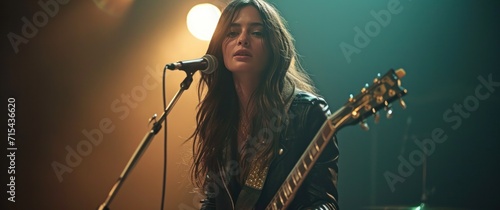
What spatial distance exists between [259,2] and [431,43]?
0.88 m

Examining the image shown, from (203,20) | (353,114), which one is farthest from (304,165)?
(203,20)

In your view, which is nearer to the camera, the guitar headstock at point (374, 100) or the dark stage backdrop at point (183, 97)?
the guitar headstock at point (374, 100)

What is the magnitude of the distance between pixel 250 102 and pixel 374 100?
806 mm

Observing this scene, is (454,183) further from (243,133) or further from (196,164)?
(196,164)

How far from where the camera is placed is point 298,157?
187 centimetres

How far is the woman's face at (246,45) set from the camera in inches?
77.0

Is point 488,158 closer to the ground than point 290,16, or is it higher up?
closer to the ground

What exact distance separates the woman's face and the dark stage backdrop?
569 mm

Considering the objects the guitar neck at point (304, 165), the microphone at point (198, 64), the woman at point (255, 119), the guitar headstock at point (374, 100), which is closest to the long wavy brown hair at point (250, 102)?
the woman at point (255, 119)

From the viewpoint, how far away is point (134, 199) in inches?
108

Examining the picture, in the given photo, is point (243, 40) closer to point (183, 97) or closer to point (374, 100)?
point (374, 100)

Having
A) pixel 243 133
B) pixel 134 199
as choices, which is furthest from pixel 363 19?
pixel 134 199

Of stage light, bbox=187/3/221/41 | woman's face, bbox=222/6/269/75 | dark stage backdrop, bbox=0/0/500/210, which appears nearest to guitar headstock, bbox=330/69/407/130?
woman's face, bbox=222/6/269/75

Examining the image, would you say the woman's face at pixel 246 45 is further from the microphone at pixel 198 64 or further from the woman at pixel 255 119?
the microphone at pixel 198 64
